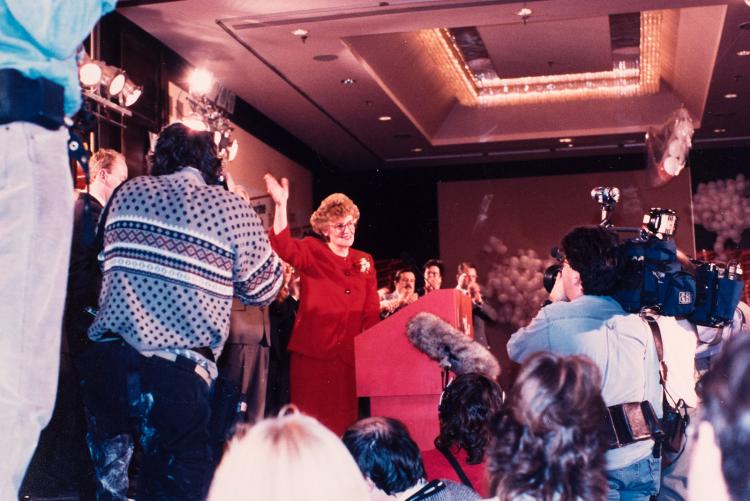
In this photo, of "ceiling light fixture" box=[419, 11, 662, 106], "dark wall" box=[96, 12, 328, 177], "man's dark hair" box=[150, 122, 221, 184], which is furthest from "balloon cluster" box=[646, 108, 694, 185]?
"man's dark hair" box=[150, 122, 221, 184]

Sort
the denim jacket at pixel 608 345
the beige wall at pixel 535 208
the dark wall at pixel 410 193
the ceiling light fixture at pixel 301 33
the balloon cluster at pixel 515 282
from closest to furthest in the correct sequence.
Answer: the denim jacket at pixel 608 345
the ceiling light fixture at pixel 301 33
the beige wall at pixel 535 208
the balloon cluster at pixel 515 282
the dark wall at pixel 410 193

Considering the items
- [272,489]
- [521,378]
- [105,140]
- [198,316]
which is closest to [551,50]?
[105,140]

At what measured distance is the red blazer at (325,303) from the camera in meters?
5.12

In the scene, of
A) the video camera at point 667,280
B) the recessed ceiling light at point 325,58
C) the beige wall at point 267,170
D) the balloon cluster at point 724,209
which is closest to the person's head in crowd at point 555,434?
the video camera at point 667,280

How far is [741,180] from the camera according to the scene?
36.0ft

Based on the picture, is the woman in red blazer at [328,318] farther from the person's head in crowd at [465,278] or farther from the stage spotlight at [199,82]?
the person's head in crowd at [465,278]

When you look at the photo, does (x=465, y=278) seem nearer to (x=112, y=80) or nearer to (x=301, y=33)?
(x=301, y=33)

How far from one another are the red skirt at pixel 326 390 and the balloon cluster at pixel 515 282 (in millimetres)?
6399

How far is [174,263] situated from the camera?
95.1 inches

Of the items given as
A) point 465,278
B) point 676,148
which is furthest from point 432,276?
point 676,148

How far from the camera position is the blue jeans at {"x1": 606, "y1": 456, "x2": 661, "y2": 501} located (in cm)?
286

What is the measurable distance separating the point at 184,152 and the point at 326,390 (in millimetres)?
2648

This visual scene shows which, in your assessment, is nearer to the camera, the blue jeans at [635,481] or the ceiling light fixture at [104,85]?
the blue jeans at [635,481]

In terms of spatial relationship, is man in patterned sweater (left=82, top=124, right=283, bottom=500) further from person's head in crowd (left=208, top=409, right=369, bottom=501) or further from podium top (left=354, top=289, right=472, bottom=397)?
podium top (left=354, top=289, right=472, bottom=397)
